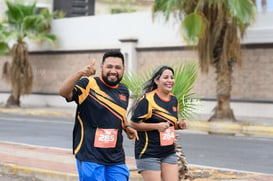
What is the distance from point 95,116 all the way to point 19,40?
2257cm

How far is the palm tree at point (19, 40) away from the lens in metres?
27.3

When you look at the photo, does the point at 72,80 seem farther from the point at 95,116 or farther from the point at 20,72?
the point at 20,72

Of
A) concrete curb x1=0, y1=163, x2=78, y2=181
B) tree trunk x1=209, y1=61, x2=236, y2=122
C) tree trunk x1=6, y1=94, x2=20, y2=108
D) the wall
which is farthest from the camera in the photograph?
tree trunk x1=6, y1=94, x2=20, y2=108

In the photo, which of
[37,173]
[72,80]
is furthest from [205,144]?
[72,80]

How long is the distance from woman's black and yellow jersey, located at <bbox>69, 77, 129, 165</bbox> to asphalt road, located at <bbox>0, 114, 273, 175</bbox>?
554cm

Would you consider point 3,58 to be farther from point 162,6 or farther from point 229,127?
point 229,127

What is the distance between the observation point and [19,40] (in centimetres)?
2750

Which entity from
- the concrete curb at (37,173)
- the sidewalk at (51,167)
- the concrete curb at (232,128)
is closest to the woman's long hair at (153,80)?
the sidewalk at (51,167)

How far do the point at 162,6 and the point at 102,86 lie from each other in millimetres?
14318

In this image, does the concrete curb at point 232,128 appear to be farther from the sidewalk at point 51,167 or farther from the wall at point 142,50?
the sidewalk at point 51,167

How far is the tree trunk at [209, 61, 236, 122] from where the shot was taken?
1964 centimetres

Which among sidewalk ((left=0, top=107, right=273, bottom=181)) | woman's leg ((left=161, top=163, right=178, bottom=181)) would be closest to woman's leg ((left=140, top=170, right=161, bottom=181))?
woman's leg ((left=161, top=163, right=178, bottom=181))

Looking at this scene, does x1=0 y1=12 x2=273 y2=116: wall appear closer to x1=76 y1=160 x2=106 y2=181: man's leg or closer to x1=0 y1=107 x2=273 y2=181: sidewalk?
x1=0 y1=107 x2=273 y2=181: sidewalk

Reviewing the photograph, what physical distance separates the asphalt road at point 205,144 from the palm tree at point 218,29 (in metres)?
2.27
